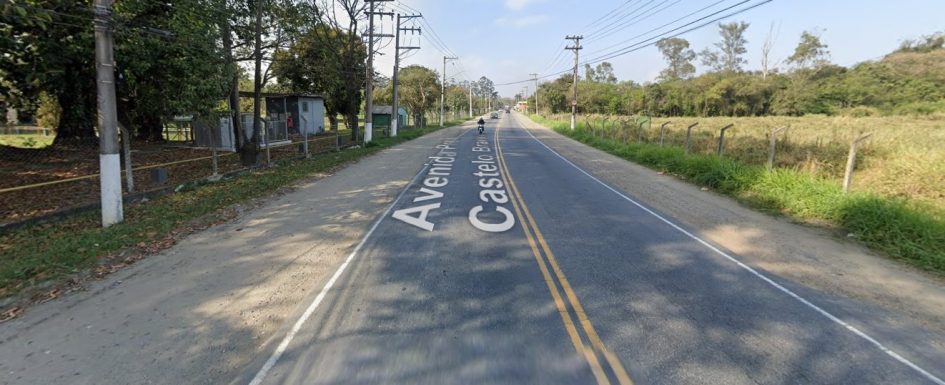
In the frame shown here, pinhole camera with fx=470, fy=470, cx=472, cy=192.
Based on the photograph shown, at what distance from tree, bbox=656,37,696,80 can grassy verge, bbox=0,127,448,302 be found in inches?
3878

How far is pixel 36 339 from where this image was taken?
4184mm

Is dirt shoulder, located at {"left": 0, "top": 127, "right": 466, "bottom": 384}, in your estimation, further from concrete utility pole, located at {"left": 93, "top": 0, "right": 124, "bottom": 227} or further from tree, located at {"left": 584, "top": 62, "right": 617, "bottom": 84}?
tree, located at {"left": 584, "top": 62, "right": 617, "bottom": 84}

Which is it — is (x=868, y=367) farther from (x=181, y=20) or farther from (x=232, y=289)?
(x=181, y=20)

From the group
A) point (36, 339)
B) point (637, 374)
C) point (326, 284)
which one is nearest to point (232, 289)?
point (326, 284)

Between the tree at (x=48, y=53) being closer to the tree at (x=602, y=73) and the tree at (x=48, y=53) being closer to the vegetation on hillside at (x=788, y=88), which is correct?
the vegetation on hillside at (x=788, y=88)

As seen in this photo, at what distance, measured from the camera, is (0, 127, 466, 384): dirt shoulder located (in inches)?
147

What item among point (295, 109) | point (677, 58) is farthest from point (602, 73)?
point (295, 109)

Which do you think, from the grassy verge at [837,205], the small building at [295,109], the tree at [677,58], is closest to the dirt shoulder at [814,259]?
the grassy verge at [837,205]

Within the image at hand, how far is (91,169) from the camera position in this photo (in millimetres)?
14250

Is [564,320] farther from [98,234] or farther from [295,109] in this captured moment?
[295,109]

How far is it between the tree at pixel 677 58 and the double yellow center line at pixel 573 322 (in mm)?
99244

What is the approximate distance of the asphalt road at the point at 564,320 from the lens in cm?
372

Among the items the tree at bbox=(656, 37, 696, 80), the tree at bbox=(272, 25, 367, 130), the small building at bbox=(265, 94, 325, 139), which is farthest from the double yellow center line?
the tree at bbox=(656, 37, 696, 80)

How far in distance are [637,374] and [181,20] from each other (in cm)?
1337
